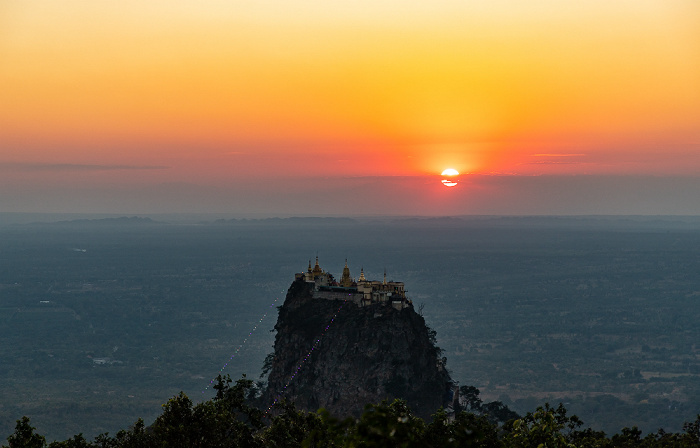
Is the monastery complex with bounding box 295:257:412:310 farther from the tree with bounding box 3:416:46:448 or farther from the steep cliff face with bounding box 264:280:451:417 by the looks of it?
the tree with bounding box 3:416:46:448

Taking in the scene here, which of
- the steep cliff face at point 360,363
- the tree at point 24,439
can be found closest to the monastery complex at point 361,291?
the steep cliff face at point 360,363

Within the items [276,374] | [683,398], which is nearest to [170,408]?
[276,374]

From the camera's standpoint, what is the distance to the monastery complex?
91.6 meters

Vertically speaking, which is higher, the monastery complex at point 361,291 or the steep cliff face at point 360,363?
the monastery complex at point 361,291

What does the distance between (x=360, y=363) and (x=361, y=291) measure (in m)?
7.50

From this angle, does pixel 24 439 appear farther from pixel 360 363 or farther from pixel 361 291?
pixel 361 291

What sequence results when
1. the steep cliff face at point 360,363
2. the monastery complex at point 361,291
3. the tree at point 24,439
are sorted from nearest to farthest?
1. the tree at point 24,439
2. the steep cliff face at point 360,363
3. the monastery complex at point 361,291

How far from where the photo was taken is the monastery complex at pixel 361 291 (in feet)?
300

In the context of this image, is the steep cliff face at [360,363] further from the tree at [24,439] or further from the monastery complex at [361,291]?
the tree at [24,439]

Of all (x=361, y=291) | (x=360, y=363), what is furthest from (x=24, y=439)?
(x=361, y=291)

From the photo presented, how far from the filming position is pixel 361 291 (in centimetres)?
9250

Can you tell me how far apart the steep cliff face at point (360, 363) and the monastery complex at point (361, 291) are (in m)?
0.68

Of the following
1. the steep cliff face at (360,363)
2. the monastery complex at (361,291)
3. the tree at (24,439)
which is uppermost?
the monastery complex at (361,291)

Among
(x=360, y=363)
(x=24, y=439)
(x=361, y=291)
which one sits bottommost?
(x=360, y=363)
